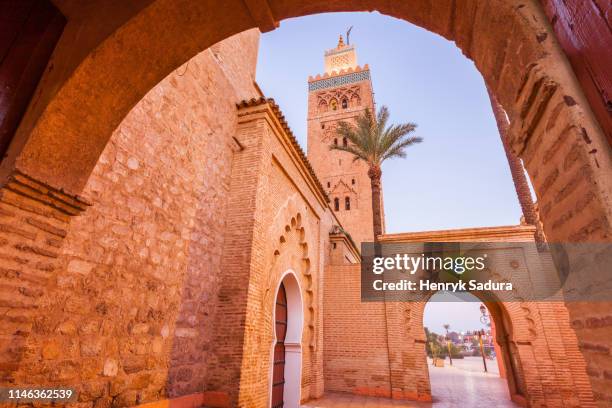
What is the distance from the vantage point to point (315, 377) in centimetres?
892

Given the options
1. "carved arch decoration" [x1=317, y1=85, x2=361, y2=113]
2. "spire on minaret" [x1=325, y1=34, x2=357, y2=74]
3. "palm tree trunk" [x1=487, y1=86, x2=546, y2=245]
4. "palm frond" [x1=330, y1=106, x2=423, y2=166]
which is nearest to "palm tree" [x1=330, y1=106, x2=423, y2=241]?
"palm frond" [x1=330, y1=106, x2=423, y2=166]

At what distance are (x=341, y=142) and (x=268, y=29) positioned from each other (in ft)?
75.5

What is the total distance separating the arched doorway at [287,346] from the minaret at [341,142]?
42.0ft

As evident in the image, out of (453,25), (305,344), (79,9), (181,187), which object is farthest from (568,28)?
(305,344)

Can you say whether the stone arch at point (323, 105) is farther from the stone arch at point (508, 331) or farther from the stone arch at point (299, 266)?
the stone arch at point (508, 331)

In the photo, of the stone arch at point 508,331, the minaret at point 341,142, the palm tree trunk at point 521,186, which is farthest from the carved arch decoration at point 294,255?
the minaret at point 341,142

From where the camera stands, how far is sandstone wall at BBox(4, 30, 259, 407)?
291 centimetres

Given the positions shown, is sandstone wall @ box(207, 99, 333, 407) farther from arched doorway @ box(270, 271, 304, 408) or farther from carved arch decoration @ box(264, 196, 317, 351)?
arched doorway @ box(270, 271, 304, 408)

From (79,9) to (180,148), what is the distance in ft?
8.67

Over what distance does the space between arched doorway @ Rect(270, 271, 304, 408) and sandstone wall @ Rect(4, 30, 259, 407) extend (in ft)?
9.29

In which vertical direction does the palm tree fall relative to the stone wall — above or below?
above

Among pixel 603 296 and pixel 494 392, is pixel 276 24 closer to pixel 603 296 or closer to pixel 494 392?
pixel 603 296

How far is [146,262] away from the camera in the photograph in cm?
385

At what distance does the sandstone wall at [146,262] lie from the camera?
291 cm
